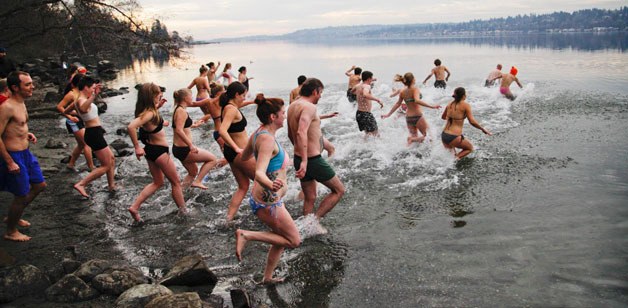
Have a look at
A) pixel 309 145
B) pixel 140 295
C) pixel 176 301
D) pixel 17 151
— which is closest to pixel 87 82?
pixel 17 151

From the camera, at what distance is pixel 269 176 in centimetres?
396

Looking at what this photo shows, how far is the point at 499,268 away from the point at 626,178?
4643mm

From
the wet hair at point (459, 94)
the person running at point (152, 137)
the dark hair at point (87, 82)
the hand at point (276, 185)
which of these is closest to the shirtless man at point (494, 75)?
the wet hair at point (459, 94)

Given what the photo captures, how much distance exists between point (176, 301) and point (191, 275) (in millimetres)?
774

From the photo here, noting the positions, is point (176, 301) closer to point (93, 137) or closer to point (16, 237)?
point (16, 237)

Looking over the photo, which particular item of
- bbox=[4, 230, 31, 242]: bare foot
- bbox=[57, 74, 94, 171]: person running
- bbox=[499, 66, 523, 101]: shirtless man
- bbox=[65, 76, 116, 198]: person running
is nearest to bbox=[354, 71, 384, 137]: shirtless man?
bbox=[65, 76, 116, 198]: person running

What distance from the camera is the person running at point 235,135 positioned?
5488 millimetres

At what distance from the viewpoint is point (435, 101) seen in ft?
57.9

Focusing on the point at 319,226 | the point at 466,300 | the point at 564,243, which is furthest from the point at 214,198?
the point at 564,243

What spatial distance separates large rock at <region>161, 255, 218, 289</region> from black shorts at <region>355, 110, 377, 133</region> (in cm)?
645

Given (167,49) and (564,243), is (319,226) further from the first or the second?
(167,49)

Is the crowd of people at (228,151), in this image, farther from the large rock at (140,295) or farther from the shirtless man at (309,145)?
the large rock at (140,295)

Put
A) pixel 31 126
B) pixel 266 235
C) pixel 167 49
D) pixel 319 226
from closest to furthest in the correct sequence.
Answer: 1. pixel 266 235
2. pixel 319 226
3. pixel 167 49
4. pixel 31 126

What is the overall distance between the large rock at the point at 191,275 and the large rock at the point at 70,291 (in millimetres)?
689
